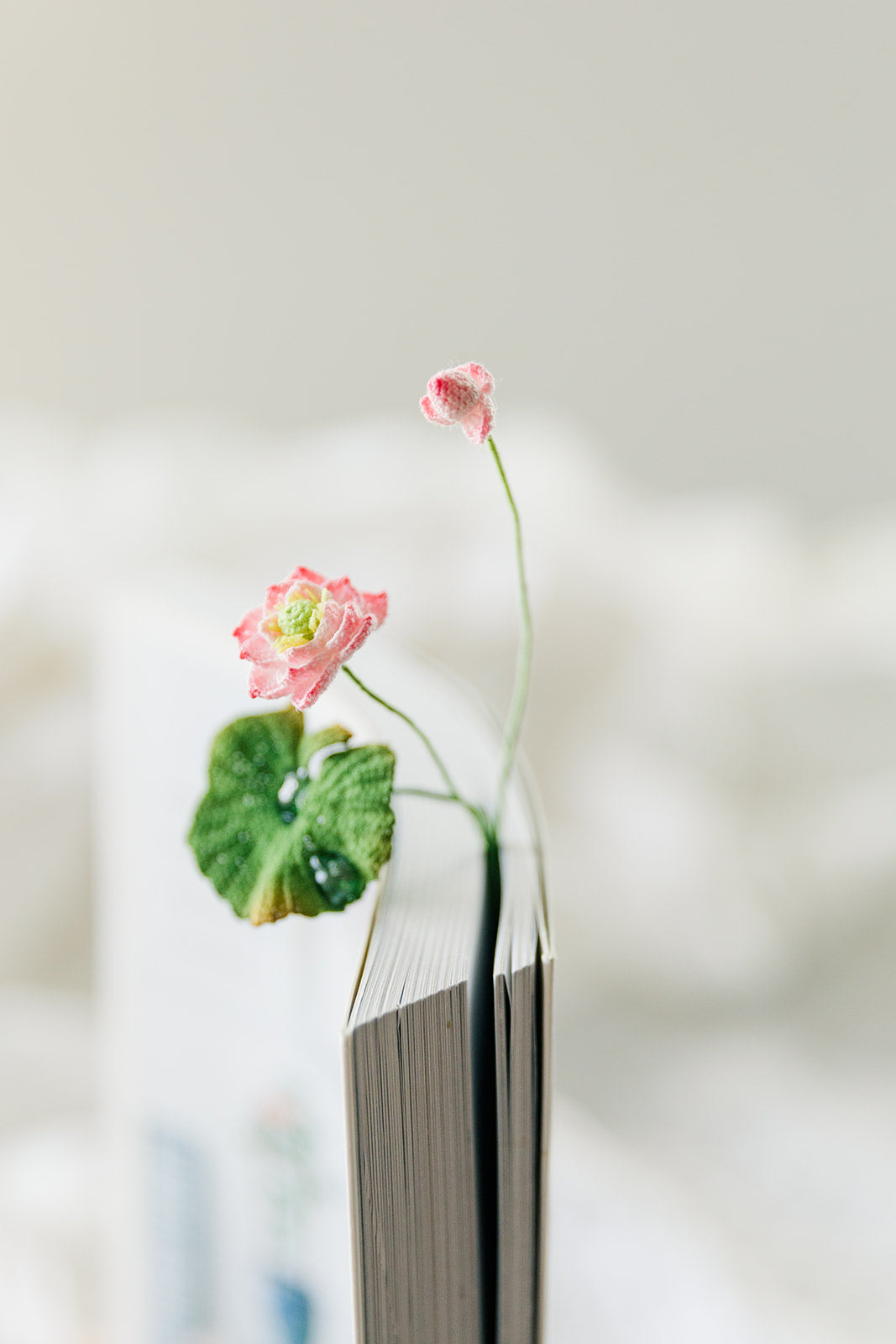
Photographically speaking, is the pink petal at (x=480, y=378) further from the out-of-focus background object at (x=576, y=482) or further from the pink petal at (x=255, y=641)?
the out-of-focus background object at (x=576, y=482)

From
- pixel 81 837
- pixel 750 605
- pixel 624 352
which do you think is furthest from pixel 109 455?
pixel 750 605

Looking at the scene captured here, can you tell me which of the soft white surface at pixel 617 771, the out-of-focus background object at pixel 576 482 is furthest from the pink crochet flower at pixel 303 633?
the out-of-focus background object at pixel 576 482

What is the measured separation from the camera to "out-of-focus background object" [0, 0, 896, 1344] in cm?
74

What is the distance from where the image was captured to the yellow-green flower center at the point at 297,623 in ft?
1.07

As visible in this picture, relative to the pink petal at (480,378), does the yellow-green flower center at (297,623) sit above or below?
below

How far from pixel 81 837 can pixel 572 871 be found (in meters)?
0.44

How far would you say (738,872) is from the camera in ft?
2.85

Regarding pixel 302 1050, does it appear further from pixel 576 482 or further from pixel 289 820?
pixel 576 482

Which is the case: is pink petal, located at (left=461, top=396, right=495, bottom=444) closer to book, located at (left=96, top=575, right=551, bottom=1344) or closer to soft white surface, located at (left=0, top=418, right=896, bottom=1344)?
book, located at (left=96, top=575, right=551, bottom=1344)

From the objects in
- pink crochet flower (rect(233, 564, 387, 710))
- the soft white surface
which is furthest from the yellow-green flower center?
the soft white surface

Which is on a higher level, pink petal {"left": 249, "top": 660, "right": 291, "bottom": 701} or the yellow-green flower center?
the yellow-green flower center

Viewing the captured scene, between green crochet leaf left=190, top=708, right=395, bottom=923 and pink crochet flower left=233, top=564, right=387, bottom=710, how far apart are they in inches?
1.6

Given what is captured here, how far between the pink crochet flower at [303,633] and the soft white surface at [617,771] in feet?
1.42

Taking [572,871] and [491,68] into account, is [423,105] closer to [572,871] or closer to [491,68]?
[491,68]
